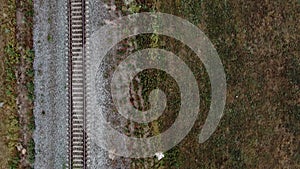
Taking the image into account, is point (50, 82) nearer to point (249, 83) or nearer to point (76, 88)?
point (76, 88)

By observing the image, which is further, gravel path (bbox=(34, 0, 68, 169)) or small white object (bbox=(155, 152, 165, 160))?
gravel path (bbox=(34, 0, 68, 169))

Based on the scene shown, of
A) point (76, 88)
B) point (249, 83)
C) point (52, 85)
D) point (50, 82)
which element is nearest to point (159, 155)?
point (76, 88)

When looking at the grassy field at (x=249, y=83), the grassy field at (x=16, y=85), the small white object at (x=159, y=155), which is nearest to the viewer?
the grassy field at (x=249, y=83)

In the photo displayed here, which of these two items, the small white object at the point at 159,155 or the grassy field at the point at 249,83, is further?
the small white object at the point at 159,155

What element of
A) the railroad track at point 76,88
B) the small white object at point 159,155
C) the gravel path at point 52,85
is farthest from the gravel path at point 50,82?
the small white object at point 159,155

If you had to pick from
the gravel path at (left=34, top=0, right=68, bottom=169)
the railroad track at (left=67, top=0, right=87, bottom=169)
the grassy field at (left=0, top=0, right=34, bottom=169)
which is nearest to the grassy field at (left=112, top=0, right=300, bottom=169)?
the railroad track at (left=67, top=0, right=87, bottom=169)

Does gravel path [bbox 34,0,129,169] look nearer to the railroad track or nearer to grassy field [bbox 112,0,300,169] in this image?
the railroad track

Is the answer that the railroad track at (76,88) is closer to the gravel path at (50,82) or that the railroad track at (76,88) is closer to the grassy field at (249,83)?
the gravel path at (50,82)

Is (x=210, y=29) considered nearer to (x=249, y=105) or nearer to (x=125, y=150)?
(x=249, y=105)
